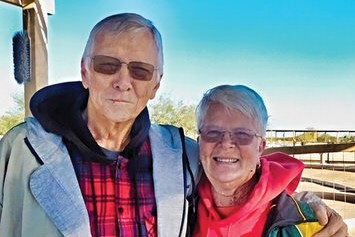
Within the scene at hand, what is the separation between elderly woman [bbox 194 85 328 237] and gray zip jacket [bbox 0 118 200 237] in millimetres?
139

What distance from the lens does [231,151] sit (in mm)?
1272

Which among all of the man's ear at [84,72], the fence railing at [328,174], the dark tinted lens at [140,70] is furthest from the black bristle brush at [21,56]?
the dark tinted lens at [140,70]

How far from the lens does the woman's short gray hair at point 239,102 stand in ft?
4.21

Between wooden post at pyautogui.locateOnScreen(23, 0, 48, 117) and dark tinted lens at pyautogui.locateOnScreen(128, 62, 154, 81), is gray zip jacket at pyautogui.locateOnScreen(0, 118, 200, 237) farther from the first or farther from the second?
wooden post at pyautogui.locateOnScreen(23, 0, 48, 117)

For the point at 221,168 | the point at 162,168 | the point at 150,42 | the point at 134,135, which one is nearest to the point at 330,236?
the point at 221,168

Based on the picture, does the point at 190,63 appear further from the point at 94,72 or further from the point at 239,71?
the point at 94,72

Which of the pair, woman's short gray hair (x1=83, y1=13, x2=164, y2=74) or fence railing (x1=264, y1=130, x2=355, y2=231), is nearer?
woman's short gray hair (x1=83, y1=13, x2=164, y2=74)

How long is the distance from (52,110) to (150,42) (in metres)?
0.32

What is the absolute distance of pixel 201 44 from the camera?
11281mm

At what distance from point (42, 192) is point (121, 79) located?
0.34m

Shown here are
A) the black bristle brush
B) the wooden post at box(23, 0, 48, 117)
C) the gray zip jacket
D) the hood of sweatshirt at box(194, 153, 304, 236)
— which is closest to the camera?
the gray zip jacket

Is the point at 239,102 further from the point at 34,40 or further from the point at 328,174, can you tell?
the point at 328,174

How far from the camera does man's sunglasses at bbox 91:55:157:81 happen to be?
45.8 inches

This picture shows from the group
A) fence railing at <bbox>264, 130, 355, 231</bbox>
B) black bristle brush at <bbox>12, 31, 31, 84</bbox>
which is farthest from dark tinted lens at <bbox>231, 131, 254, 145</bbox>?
fence railing at <bbox>264, 130, 355, 231</bbox>
